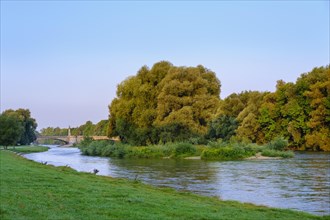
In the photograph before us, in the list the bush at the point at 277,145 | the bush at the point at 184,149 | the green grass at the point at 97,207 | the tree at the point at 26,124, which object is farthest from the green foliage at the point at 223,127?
the green grass at the point at 97,207

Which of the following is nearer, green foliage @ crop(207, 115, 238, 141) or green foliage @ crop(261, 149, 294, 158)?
green foliage @ crop(261, 149, 294, 158)

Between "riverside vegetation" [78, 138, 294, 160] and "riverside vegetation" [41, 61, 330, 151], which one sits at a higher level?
"riverside vegetation" [41, 61, 330, 151]

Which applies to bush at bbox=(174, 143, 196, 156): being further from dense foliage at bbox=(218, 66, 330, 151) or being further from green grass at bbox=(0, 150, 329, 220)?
green grass at bbox=(0, 150, 329, 220)

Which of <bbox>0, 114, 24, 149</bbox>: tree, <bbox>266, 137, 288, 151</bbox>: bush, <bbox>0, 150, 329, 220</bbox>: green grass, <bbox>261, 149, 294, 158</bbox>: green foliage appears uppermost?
<bbox>0, 114, 24, 149</bbox>: tree

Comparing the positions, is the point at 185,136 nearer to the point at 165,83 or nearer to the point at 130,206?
the point at 165,83

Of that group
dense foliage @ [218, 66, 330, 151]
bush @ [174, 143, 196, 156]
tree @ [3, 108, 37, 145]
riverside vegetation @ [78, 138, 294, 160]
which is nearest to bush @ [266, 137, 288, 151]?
riverside vegetation @ [78, 138, 294, 160]

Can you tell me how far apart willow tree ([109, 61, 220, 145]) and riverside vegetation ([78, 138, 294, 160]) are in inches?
127

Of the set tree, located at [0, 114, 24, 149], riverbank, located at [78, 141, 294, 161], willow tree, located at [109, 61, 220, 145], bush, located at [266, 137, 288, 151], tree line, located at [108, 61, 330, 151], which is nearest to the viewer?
riverbank, located at [78, 141, 294, 161]

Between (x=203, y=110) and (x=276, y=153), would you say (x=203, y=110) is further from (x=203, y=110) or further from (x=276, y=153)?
(x=276, y=153)

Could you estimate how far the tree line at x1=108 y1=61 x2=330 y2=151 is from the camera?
56375 mm

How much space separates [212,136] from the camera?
3214 inches

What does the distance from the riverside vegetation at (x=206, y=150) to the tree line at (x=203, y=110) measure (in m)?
3.06

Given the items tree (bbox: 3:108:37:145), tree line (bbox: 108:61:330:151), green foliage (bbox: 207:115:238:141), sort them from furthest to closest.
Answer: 1. tree (bbox: 3:108:37:145)
2. green foliage (bbox: 207:115:238:141)
3. tree line (bbox: 108:61:330:151)

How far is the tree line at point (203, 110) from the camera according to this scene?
5638 centimetres
